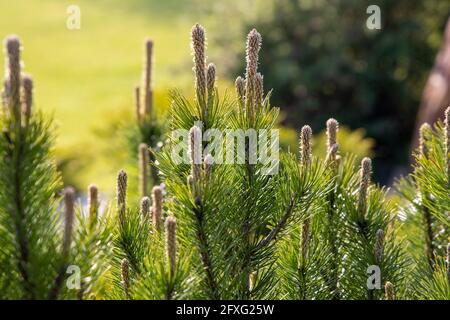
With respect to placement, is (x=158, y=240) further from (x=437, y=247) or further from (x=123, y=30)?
(x=123, y=30)

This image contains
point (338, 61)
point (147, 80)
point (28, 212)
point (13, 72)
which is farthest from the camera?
point (338, 61)

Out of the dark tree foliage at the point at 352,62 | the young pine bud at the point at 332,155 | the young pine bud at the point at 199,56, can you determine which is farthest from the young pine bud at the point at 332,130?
the dark tree foliage at the point at 352,62

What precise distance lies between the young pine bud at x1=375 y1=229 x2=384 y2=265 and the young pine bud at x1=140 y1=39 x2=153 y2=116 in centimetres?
117

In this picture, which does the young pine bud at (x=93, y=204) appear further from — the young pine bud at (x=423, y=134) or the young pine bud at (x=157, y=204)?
the young pine bud at (x=423, y=134)

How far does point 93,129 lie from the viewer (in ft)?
29.6

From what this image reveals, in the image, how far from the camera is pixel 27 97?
1317mm

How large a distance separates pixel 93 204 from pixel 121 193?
20cm

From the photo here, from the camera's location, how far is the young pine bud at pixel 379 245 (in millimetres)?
1671

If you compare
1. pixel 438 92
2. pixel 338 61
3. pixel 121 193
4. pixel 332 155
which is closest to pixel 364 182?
pixel 332 155

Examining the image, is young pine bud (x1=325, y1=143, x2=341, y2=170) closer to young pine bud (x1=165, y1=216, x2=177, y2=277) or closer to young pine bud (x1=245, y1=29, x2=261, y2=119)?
young pine bud (x1=245, y1=29, x2=261, y2=119)

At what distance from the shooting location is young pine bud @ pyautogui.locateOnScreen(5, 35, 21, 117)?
1.25m

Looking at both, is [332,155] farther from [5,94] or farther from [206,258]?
[5,94]

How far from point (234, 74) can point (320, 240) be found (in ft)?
32.8
